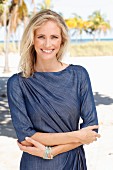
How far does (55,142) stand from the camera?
213 cm

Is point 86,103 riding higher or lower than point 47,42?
lower

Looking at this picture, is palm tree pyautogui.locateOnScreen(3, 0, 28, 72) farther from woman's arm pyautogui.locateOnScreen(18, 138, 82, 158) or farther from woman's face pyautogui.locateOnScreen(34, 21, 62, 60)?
woman's arm pyautogui.locateOnScreen(18, 138, 82, 158)

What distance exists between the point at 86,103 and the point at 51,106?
0.23m

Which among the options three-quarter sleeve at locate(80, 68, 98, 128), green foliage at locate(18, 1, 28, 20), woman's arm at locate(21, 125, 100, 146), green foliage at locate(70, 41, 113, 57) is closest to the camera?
woman's arm at locate(21, 125, 100, 146)

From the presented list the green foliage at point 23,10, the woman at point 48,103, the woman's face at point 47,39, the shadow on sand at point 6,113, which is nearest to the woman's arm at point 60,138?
the woman at point 48,103

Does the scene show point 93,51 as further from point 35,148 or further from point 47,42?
point 35,148

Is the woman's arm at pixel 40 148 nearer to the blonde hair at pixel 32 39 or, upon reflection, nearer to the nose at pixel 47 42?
the blonde hair at pixel 32 39

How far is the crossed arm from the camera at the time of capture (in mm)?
2115

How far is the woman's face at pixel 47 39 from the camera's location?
2.15 m

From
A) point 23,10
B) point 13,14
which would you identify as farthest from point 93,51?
point 13,14

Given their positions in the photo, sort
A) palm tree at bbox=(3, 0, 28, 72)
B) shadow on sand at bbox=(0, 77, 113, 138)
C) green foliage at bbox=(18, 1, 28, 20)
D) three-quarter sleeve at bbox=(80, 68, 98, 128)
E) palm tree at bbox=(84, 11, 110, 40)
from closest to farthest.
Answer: three-quarter sleeve at bbox=(80, 68, 98, 128) → shadow on sand at bbox=(0, 77, 113, 138) → palm tree at bbox=(3, 0, 28, 72) → green foliage at bbox=(18, 1, 28, 20) → palm tree at bbox=(84, 11, 110, 40)

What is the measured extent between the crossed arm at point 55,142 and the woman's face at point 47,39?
474mm

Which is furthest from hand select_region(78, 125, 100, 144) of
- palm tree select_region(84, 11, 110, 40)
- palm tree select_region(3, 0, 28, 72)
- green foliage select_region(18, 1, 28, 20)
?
palm tree select_region(84, 11, 110, 40)

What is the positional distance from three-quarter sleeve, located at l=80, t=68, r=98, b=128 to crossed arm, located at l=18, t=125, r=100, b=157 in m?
0.10
